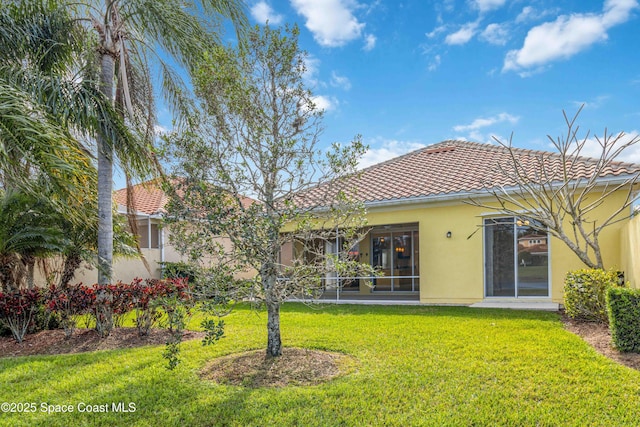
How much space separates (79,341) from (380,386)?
6.67 metres

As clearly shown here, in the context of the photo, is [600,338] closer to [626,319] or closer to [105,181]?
[626,319]

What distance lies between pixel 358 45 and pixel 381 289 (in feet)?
34.3

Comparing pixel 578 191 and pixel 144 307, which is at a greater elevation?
pixel 578 191

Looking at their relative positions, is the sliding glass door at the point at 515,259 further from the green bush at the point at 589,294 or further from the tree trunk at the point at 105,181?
the tree trunk at the point at 105,181

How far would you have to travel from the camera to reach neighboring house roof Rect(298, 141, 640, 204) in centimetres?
1249

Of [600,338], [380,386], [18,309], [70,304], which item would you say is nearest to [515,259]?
[600,338]

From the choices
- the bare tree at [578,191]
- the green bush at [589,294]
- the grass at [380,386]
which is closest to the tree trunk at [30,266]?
the grass at [380,386]

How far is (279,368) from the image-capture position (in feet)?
19.9

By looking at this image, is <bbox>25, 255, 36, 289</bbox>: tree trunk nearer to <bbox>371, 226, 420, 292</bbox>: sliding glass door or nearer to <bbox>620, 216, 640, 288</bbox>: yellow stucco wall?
<bbox>371, 226, 420, 292</bbox>: sliding glass door

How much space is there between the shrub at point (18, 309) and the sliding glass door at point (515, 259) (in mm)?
11980

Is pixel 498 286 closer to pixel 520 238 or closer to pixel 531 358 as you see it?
pixel 520 238

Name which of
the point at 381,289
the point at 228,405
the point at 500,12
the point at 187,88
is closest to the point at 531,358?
the point at 228,405

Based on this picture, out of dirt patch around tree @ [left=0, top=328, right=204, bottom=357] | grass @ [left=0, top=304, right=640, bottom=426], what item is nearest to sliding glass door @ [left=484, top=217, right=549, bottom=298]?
grass @ [left=0, top=304, right=640, bottom=426]

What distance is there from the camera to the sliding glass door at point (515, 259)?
38.9 ft
